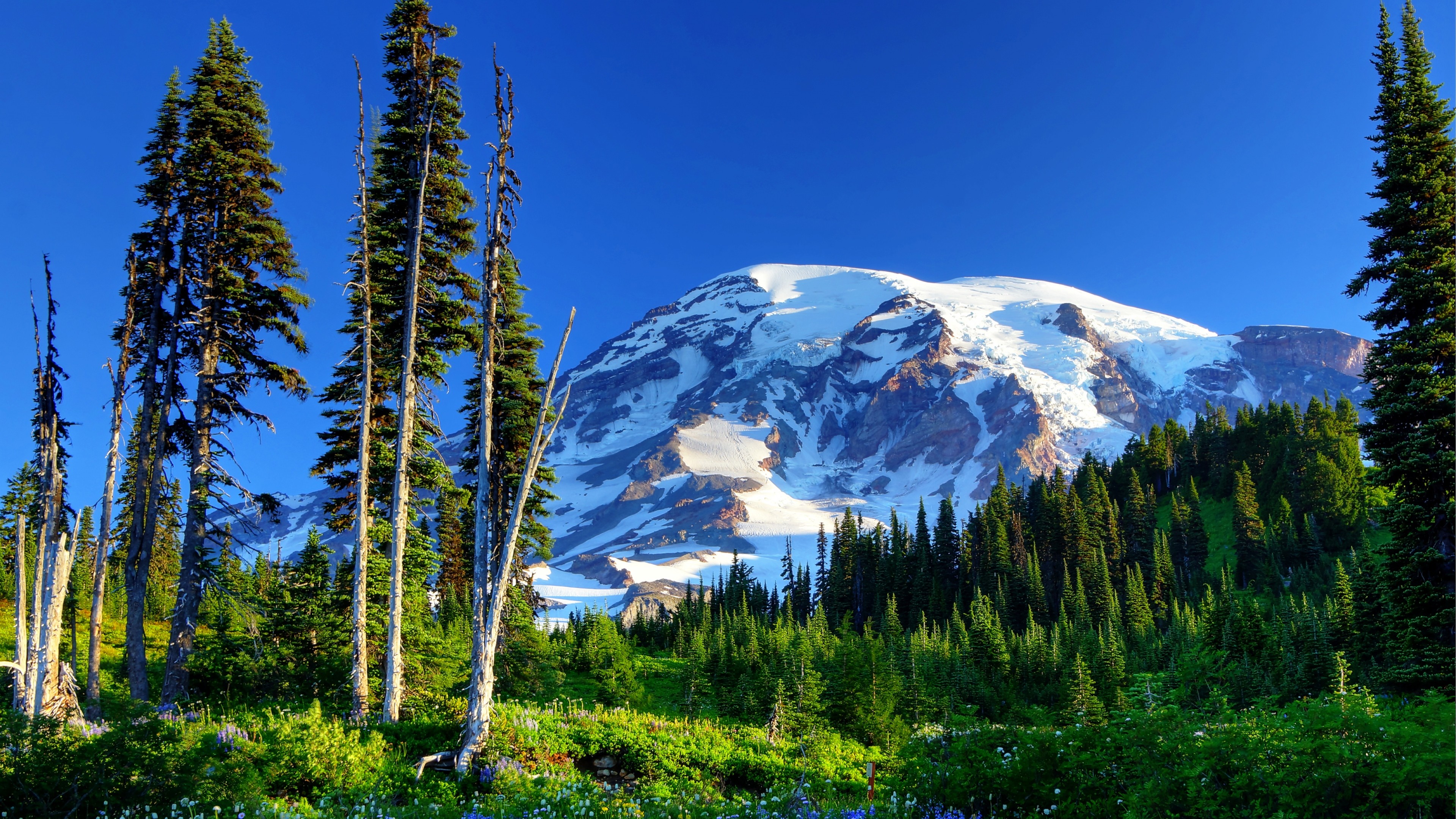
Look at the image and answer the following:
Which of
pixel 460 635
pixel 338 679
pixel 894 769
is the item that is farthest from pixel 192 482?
pixel 460 635

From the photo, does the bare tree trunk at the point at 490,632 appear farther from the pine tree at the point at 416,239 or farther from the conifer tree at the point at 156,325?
the conifer tree at the point at 156,325

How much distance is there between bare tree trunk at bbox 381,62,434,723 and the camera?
1400 cm

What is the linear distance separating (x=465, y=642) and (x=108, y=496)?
1844cm

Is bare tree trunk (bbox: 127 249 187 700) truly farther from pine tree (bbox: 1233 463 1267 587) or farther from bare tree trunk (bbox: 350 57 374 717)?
pine tree (bbox: 1233 463 1267 587)

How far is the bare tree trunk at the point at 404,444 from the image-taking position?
14.0 meters

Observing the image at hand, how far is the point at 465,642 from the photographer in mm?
31922

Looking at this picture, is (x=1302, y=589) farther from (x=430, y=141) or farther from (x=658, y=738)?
(x=430, y=141)

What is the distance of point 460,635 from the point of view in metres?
33.9

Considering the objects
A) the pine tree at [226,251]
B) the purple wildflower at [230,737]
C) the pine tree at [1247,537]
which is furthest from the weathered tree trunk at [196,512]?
the pine tree at [1247,537]

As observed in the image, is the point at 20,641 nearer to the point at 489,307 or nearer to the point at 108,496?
the point at 108,496

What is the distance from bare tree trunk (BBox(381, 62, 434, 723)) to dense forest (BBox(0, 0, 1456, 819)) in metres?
0.11

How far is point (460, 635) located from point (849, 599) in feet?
218

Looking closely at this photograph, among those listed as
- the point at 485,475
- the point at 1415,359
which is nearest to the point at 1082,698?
the point at 1415,359

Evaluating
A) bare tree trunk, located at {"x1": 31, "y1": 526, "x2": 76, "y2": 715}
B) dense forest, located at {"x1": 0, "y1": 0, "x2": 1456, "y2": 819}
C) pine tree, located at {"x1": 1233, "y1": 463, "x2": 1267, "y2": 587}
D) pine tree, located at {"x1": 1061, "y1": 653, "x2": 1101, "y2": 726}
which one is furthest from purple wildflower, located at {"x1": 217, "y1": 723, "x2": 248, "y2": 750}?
pine tree, located at {"x1": 1233, "y1": 463, "x2": 1267, "y2": 587}
